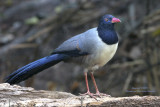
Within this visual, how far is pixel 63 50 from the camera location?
379 cm

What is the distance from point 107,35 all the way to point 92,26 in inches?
133

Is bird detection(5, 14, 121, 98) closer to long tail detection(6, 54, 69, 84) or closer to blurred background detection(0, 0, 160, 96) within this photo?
long tail detection(6, 54, 69, 84)

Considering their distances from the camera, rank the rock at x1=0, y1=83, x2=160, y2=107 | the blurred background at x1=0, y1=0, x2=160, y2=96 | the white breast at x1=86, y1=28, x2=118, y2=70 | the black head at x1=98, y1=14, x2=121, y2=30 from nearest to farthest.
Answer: the rock at x1=0, y1=83, x2=160, y2=107 < the white breast at x1=86, y1=28, x2=118, y2=70 < the black head at x1=98, y1=14, x2=121, y2=30 < the blurred background at x1=0, y1=0, x2=160, y2=96

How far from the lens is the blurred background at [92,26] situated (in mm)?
6180

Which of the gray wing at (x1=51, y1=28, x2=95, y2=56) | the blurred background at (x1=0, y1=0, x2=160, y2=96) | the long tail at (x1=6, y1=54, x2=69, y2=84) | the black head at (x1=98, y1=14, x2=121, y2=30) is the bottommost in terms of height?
the long tail at (x1=6, y1=54, x2=69, y2=84)

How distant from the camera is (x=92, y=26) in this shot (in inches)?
278

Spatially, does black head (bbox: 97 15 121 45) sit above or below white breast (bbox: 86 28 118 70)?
above

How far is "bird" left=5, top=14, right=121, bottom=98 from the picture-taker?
366cm

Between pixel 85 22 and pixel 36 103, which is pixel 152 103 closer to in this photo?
pixel 36 103

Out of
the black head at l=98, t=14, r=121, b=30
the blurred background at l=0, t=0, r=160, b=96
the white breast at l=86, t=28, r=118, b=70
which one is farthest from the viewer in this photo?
the blurred background at l=0, t=0, r=160, b=96

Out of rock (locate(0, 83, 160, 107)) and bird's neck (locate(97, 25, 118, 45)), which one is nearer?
rock (locate(0, 83, 160, 107))

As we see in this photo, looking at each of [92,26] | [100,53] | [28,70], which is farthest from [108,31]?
[92,26]

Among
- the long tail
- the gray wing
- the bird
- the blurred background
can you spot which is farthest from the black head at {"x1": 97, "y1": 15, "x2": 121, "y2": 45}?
the blurred background

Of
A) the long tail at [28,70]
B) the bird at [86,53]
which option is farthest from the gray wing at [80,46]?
the long tail at [28,70]
